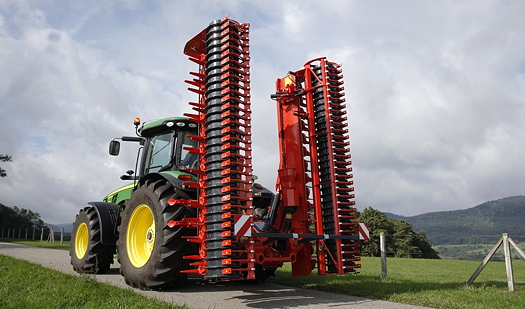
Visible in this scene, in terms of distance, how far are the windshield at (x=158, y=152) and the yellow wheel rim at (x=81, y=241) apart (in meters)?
2.28

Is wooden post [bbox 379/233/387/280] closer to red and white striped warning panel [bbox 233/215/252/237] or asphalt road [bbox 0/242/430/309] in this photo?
asphalt road [bbox 0/242/430/309]

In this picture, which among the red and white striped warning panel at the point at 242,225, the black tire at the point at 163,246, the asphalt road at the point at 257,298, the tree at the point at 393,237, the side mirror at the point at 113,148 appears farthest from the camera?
the tree at the point at 393,237

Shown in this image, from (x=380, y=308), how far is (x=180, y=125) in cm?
433

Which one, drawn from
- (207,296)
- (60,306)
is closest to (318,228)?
(207,296)

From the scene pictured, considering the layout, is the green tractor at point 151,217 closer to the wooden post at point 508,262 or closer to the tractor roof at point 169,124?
the tractor roof at point 169,124

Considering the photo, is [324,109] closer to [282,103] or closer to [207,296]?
[282,103]

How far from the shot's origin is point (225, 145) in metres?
4.87

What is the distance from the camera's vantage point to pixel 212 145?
16.4ft

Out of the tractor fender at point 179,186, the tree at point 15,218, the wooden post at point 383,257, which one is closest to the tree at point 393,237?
the wooden post at point 383,257

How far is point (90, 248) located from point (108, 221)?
659 mm

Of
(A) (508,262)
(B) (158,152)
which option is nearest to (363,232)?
(A) (508,262)

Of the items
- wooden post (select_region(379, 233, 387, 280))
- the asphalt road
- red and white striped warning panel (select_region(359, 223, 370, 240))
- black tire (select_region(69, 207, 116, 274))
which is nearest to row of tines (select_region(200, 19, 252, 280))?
the asphalt road

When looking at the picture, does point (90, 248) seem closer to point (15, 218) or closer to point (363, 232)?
point (363, 232)

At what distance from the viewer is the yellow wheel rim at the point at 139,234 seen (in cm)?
592
